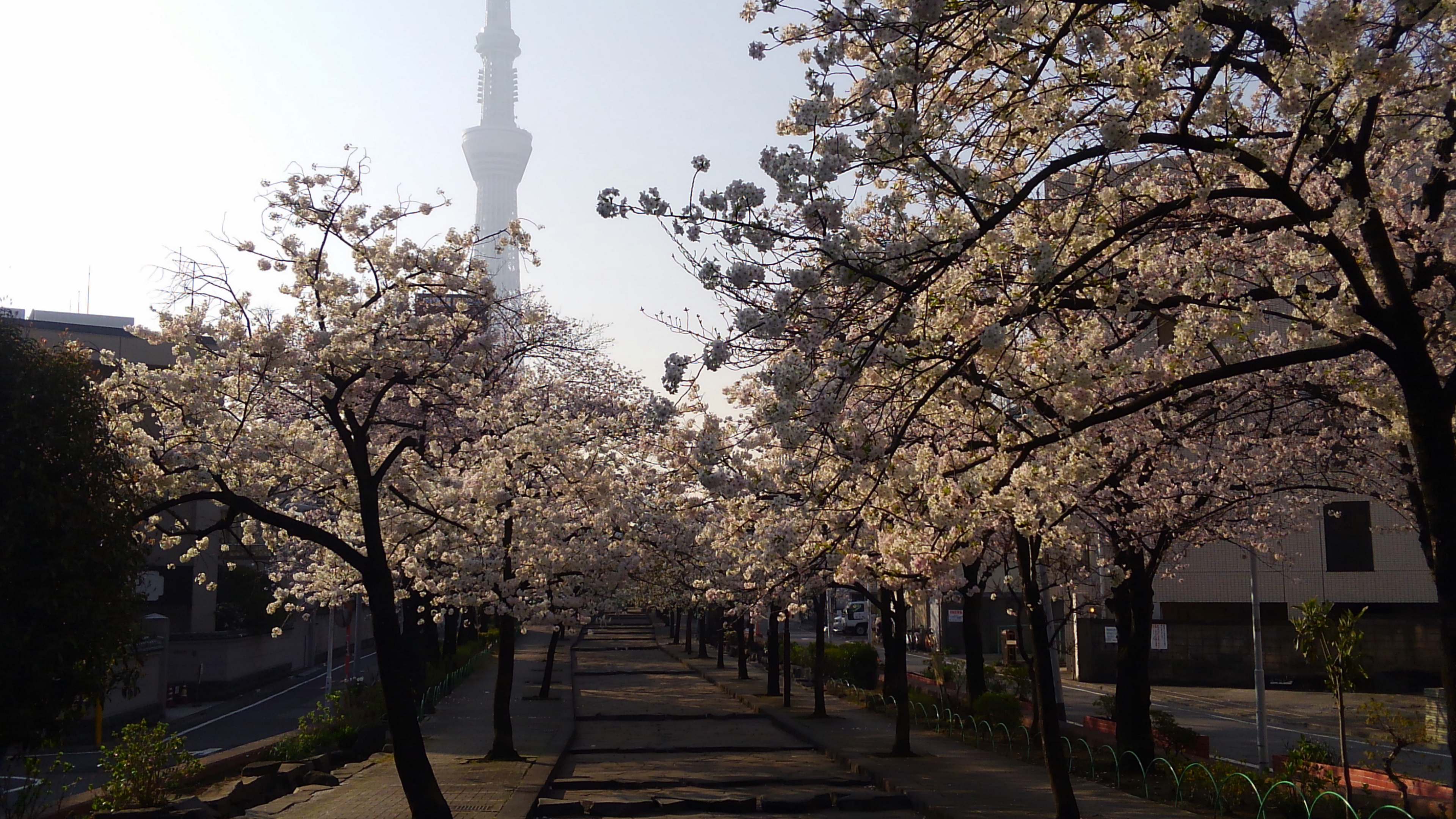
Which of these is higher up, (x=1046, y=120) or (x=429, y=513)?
(x=1046, y=120)

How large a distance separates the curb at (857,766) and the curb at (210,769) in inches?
382

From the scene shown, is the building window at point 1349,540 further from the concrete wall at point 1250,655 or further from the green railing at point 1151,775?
the green railing at point 1151,775

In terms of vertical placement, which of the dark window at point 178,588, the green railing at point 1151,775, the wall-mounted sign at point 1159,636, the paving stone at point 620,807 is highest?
the dark window at point 178,588

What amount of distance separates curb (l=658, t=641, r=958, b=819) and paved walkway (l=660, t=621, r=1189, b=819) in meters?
0.02

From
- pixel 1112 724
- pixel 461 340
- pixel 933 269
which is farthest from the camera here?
pixel 1112 724

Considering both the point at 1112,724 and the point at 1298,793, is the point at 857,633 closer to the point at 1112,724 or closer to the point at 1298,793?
the point at 1112,724

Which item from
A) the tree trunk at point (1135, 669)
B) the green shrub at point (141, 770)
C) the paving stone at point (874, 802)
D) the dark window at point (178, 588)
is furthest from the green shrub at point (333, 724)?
the dark window at point (178, 588)

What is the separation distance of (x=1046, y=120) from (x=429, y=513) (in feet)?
31.0

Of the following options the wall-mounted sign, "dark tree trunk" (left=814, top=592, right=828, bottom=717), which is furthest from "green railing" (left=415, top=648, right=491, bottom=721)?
the wall-mounted sign

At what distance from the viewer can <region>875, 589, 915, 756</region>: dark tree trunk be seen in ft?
63.9

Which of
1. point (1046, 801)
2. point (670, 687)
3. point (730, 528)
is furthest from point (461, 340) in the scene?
point (670, 687)

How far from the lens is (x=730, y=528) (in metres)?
13.0

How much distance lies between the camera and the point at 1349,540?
116 ft

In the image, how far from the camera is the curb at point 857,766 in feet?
47.2
